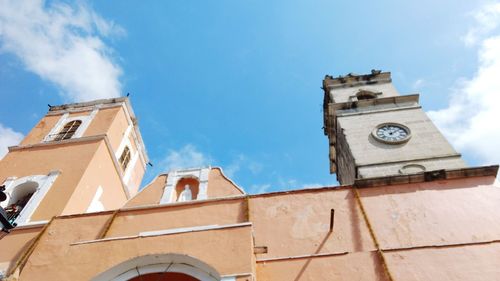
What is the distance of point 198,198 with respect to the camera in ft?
37.6

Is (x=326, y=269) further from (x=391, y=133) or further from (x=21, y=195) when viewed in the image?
(x=21, y=195)

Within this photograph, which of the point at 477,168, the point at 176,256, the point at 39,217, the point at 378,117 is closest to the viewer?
the point at 176,256

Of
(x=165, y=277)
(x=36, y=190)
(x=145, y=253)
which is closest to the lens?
(x=145, y=253)

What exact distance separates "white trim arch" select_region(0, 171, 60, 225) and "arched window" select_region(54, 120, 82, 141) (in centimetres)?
296

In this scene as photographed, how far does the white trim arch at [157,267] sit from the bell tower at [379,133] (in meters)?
7.34

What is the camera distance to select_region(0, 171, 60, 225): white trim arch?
1203 centimetres

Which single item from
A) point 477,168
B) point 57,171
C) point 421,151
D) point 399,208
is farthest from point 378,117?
point 57,171

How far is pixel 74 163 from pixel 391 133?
1195 centimetres

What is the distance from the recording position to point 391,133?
15.2 metres

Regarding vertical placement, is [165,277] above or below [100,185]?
below

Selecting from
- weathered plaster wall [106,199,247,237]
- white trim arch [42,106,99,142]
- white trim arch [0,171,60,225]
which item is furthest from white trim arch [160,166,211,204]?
white trim arch [42,106,99,142]

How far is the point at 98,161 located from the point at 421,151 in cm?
1185

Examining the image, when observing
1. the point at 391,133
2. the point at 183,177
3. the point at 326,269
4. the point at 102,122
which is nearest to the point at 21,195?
the point at 102,122

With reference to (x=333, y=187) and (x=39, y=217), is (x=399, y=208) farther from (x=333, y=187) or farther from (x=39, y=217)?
(x=39, y=217)
